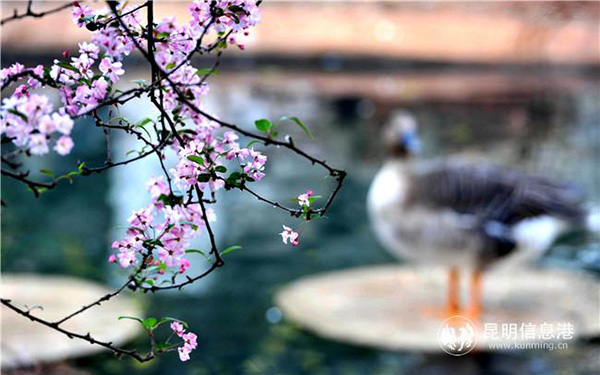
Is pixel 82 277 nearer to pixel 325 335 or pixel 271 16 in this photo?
pixel 325 335

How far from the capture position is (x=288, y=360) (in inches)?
120

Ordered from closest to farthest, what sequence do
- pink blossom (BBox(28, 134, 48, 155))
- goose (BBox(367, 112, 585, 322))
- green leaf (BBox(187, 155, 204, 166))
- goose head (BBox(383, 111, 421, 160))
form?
pink blossom (BBox(28, 134, 48, 155)), green leaf (BBox(187, 155, 204, 166)), goose (BBox(367, 112, 585, 322)), goose head (BBox(383, 111, 421, 160))

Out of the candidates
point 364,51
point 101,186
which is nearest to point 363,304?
point 101,186

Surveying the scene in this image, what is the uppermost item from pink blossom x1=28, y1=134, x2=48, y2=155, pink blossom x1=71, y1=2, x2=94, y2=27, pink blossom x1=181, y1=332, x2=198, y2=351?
pink blossom x1=71, y1=2, x2=94, y2=27

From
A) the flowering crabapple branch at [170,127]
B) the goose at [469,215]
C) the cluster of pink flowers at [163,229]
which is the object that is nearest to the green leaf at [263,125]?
the flowering crabapple branch at [170,127]

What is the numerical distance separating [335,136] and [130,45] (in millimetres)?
5205

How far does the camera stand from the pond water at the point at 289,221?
3076mm

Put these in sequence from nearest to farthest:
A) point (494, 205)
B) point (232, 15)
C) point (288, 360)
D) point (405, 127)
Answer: point (232, 15) < point (288, 360) < point (494, 205) < point (405, 127)

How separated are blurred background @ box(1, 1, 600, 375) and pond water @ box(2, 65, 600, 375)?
10 mm

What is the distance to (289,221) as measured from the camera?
4527mm

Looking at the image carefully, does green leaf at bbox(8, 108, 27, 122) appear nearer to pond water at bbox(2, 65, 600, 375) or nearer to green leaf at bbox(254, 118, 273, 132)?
green leaf at bbox(254, 118, 273, 132)

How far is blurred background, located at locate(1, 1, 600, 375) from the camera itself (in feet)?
10.2

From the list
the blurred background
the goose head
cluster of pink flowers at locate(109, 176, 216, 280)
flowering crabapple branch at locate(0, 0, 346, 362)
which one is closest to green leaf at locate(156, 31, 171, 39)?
flowering crabapple branch at locate(0, 0, 346, 362)

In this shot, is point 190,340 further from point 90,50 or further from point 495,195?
point 495,195
